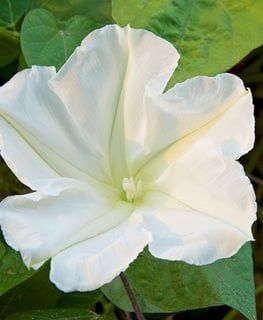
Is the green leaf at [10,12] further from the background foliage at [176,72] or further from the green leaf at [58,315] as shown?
the green leaf at [58,315]

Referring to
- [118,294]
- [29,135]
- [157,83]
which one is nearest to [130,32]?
[157,83]

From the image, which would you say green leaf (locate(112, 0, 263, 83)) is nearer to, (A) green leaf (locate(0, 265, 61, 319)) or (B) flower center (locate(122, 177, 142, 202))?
(B) flower center (locate(122, 177, 142, 202))

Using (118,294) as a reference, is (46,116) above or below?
above

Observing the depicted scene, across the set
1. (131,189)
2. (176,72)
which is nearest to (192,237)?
(131,189)

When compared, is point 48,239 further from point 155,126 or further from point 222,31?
point 222,31

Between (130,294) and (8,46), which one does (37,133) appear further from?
(8,46)

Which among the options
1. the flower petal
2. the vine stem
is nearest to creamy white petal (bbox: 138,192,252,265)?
the flower petal
